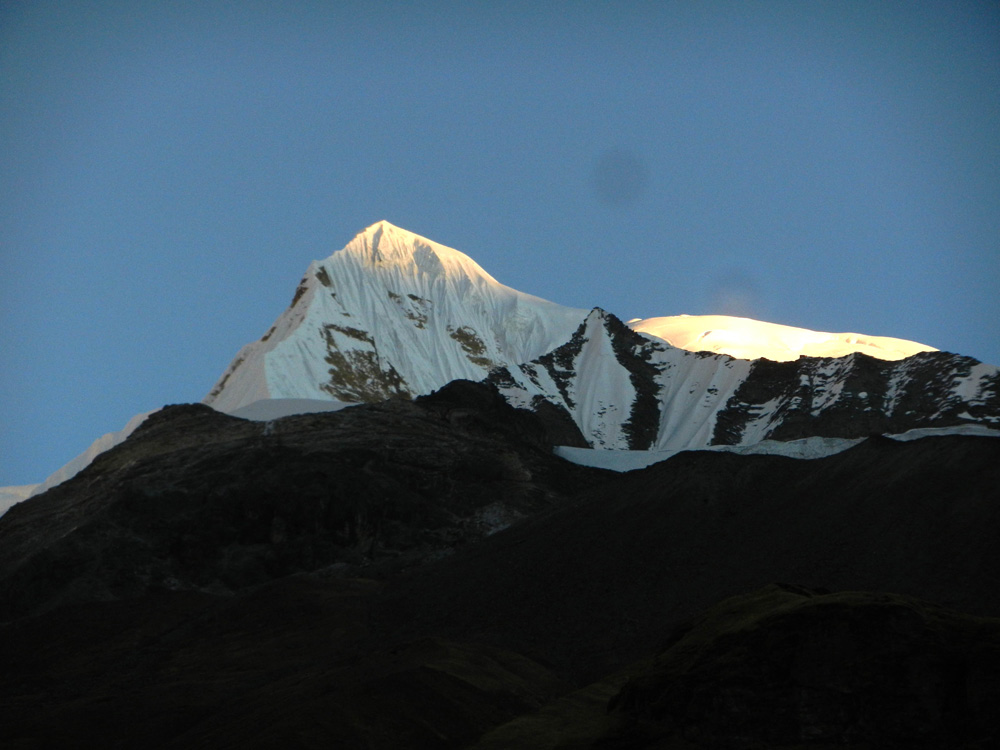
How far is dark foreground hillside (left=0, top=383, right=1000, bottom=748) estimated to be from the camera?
4541cm

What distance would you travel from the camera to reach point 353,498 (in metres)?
101

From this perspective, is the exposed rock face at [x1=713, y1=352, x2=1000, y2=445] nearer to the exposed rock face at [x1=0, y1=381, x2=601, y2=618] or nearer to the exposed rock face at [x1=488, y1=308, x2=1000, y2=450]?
the exposed rock face at [x1=488, y1=308, x2=1000, y2=450]

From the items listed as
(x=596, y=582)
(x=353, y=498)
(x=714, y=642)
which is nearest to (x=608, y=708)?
(x=714, y=642)

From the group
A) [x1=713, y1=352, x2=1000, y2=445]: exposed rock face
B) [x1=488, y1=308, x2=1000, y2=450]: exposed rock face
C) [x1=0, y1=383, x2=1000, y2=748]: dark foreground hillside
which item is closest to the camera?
[x1=0, y1=383, x2=1000, y2=748]: dark foreground hillside

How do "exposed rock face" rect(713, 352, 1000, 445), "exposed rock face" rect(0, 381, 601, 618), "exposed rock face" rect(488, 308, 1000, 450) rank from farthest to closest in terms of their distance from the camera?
"exposed rock face" rect(488, 308, 1000, 450)
"exposed rock face" rect(713, 352, 1000, 445)
"exposed rock face" rect(0, 381, 601, 618)

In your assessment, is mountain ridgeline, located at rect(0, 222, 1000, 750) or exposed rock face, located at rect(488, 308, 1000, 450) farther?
exposed rock face, located at rect(488, 308, 1000, 450)

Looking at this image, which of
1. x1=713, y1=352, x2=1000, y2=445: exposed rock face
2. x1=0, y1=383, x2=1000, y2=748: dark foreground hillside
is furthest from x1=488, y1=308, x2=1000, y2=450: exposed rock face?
x1=0, y1=383, x2=1000, y2=748: dark foreground hillside

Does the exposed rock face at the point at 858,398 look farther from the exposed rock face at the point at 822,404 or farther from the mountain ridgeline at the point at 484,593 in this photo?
the mountain ridgeline at the point at 484,593

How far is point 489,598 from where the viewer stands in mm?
70688

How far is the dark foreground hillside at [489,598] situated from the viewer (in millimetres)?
45406

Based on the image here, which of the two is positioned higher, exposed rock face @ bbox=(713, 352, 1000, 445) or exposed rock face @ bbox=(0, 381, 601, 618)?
exposed rock face @ bbox=(713, 352, 1000, 445)

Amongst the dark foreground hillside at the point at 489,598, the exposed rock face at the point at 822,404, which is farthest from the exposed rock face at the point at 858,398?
the dark foreground hillside at the point at 489,598

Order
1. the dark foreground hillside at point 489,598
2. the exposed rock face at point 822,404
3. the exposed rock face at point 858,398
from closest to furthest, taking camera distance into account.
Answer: the dark foreground hillside at point 489,598 < the exposed rock face at point 858,398 < the exposed rock face at point 822,404

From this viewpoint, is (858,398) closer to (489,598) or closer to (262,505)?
(262,505)
